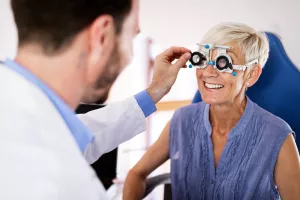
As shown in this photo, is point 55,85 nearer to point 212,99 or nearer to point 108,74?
point 108,74

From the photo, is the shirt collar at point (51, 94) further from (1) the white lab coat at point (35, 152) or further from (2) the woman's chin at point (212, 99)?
(2) the woman's chin at point (212, 99)

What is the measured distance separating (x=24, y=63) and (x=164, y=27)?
1434mm

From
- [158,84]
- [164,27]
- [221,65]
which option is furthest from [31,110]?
[164,27]

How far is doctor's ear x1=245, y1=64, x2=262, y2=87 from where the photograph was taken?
1363 mm

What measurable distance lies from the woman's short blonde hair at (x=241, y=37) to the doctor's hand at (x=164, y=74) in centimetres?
12

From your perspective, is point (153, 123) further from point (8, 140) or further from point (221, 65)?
point (8, 140)

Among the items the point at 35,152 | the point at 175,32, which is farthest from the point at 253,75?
the point at 35,152

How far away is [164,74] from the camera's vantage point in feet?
4.03

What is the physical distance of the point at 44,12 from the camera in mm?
653

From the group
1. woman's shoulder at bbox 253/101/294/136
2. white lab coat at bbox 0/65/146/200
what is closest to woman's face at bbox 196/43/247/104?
woman's shoulder at bbox 253/101/294/136

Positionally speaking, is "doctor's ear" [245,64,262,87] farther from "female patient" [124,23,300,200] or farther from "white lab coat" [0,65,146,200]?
"white lab coat" [0,65,146,200]

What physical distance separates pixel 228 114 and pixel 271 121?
0.14 m

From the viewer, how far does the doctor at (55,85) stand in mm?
540

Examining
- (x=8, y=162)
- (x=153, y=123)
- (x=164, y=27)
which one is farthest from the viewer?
(x=153, y=123)
